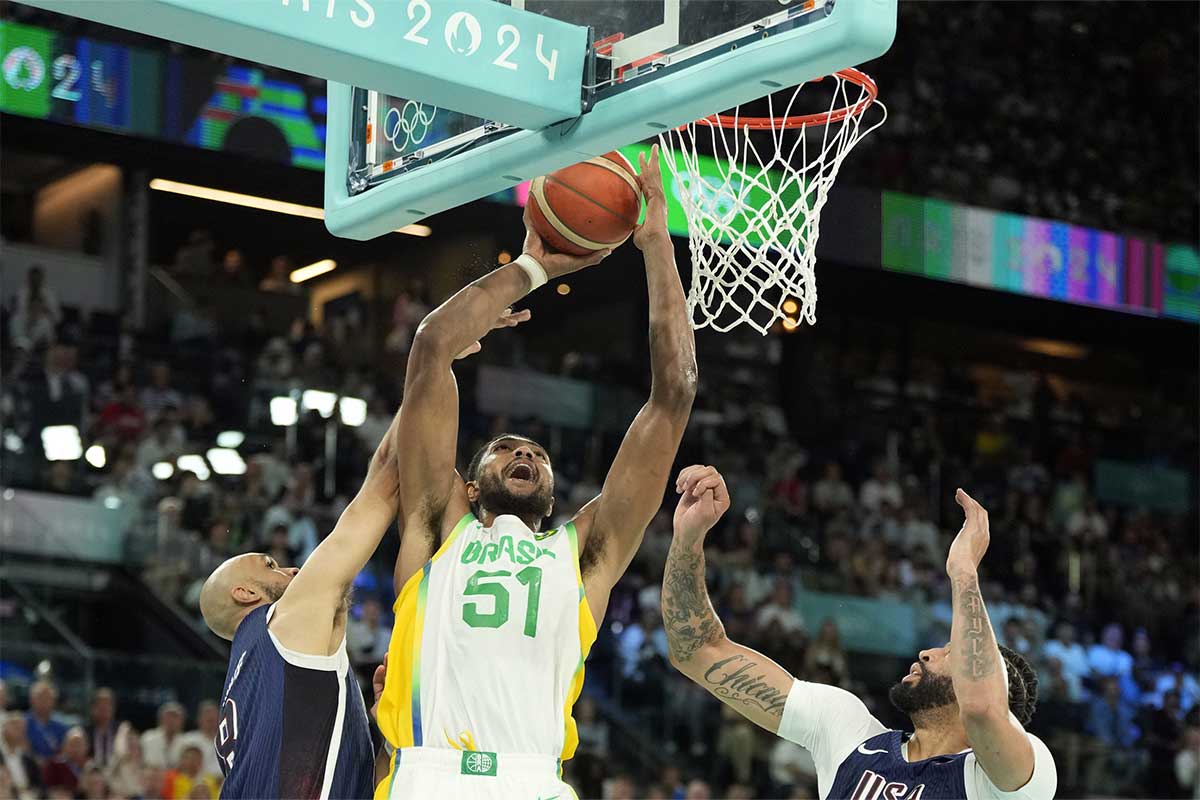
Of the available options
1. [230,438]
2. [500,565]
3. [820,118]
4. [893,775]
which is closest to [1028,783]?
[893,775]

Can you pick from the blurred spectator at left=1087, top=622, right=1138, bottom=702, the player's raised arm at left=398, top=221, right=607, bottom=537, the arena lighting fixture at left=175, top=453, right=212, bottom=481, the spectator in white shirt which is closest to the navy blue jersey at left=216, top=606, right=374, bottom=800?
the player's raised arm at left=398, top=221, right=607, bottom=537

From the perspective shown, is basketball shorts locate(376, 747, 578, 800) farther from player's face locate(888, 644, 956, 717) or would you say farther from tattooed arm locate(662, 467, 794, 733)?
player's face locate(888, 644, 956, 717)

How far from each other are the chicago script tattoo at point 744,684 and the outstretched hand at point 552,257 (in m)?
1.17

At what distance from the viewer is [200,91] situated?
1288 cm

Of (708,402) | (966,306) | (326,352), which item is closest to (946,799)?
(326,352)

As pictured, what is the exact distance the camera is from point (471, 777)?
3.85 m

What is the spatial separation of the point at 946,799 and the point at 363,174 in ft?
6.73

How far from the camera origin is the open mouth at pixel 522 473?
416cm

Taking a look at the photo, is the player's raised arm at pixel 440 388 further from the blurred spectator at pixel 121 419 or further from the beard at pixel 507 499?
the blurred spectator at pixel 121 419

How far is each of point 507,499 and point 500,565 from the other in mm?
192

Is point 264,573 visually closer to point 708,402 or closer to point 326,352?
point 326,352

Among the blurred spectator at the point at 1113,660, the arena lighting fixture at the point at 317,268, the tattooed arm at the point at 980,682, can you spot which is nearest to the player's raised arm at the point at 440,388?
the tattooed arm at the point at 980,682

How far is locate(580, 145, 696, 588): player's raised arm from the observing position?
4.20m

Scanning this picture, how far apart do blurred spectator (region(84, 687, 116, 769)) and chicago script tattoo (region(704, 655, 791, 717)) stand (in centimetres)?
511
